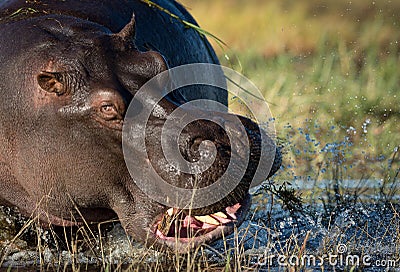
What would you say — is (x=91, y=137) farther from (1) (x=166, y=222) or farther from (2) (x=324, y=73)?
(2) (x=324, y=73)

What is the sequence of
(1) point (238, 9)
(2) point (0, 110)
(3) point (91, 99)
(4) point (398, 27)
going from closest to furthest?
(3) point (91, 99) → (2) point (0, 110) → (4) point (398, 27) → (1) point (238, 9)

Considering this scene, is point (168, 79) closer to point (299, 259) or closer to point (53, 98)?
point (53, 98)

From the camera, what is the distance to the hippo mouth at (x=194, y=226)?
4566mm

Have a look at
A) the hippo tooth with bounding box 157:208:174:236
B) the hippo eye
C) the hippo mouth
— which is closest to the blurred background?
the hippo mouth

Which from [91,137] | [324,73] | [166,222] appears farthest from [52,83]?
[324,73]

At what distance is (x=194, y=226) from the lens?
15.4 ft

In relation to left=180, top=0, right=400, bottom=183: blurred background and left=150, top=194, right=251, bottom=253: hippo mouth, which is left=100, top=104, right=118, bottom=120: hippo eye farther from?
left=180, top=0, right=400, bottom=183: blurred background

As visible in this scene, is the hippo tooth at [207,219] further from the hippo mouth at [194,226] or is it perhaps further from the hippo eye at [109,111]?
the hippo eye at [109,111]

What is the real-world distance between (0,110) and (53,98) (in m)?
0.40

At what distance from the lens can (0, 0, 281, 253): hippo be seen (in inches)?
178

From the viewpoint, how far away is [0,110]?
484 centimetres

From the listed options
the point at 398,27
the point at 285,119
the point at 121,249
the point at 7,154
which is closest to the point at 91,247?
the point at 121,249

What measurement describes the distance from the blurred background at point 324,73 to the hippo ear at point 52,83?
1838mm

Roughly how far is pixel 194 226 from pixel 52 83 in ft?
3.35
